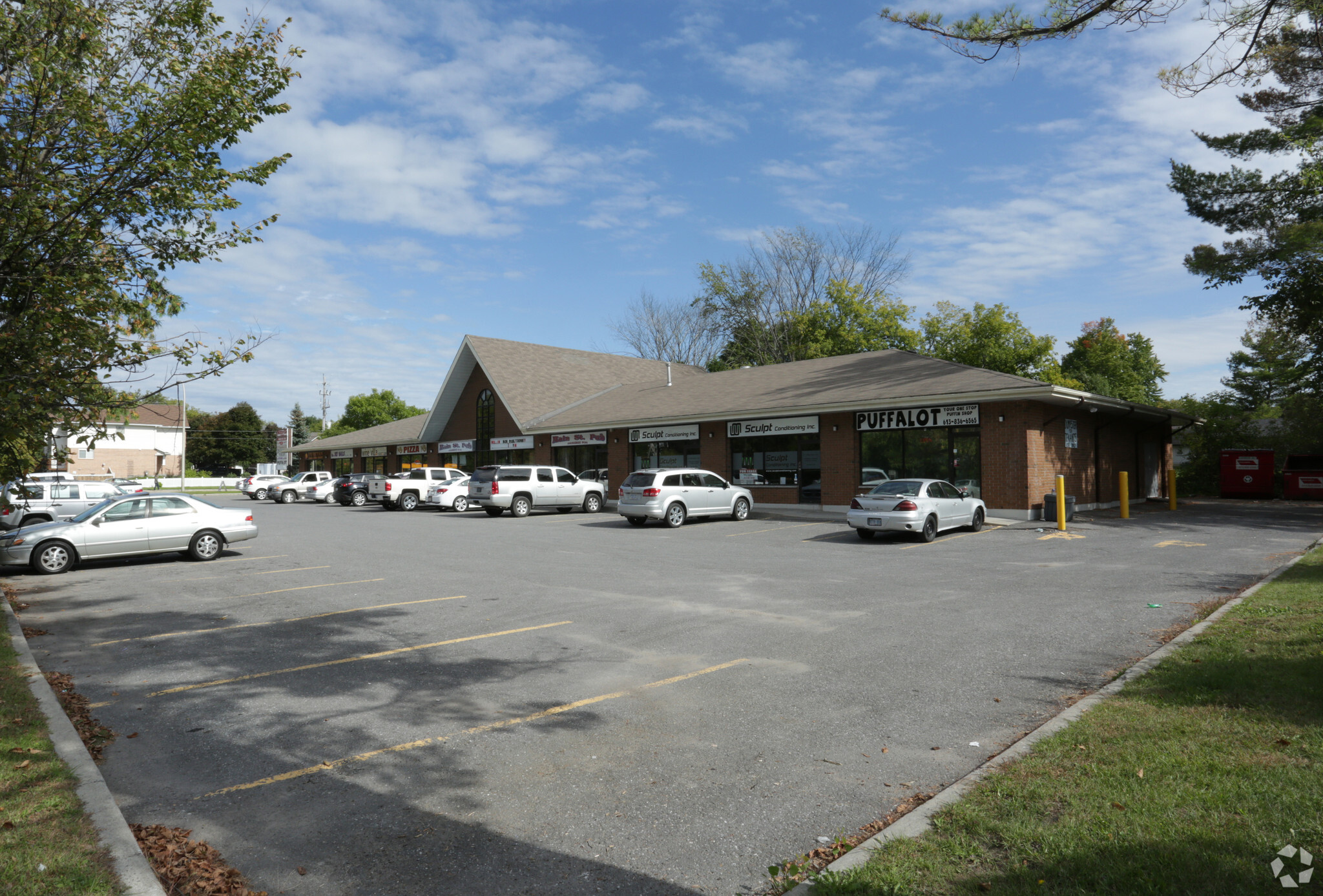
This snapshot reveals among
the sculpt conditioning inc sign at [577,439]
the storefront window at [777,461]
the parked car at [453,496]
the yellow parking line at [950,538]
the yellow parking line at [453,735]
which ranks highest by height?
the sculpt conditioning inc sign at [577,439]

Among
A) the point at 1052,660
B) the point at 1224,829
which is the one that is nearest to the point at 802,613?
the point at 1052,660

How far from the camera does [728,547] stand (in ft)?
56.6

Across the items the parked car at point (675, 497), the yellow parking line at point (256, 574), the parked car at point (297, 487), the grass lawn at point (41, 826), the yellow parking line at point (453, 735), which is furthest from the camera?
the parked car at point (297, 487)

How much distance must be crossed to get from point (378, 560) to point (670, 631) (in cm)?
851

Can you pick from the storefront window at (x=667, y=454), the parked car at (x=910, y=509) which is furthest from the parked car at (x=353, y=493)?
the parked car at (x=910, y=509)

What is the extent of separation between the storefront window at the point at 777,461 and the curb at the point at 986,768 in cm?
1818

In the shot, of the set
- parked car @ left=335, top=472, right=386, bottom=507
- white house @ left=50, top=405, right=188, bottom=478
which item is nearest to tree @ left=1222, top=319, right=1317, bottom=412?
parked car @ left=335, top=472, right=386, bottom=507

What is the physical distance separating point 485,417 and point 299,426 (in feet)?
263

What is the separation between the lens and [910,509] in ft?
57.6

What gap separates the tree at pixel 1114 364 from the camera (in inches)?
2020

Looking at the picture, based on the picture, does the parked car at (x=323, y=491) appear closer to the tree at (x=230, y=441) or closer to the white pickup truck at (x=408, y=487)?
the white pickup truck at (x=408, y=487)

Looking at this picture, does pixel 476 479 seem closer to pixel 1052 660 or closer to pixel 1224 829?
pixel 1052 660

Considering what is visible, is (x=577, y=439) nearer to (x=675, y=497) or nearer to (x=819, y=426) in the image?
(x=819, y=426)

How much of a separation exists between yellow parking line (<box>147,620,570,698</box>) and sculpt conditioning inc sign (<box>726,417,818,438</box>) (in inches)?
705
